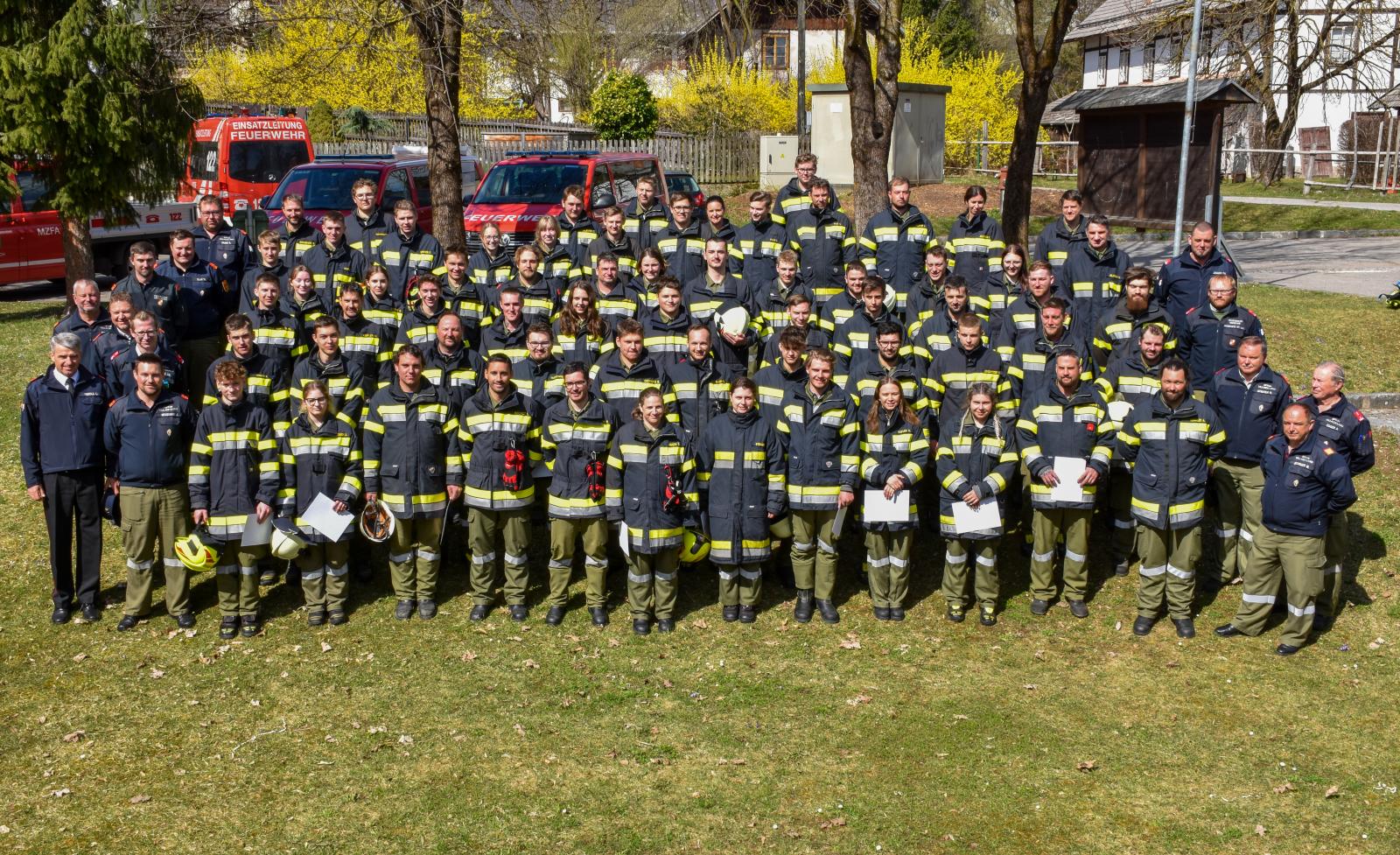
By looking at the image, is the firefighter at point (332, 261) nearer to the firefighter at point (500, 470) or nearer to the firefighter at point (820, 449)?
the firefighter at point (500, 470)

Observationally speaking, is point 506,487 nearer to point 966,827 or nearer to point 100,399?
point 100,399

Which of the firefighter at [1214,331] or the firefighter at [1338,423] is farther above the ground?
the firefighter at [1214,331]

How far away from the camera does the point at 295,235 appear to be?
38.9 ft

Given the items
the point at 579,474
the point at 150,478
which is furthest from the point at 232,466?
the point at 579,474

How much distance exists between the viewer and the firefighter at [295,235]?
11680mm

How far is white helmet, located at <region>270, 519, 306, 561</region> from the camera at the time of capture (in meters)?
8.95

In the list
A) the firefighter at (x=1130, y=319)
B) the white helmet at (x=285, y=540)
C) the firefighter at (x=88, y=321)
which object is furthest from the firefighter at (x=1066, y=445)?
the firefighter at (x=88, y=321)

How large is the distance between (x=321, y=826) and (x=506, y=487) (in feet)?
9.96

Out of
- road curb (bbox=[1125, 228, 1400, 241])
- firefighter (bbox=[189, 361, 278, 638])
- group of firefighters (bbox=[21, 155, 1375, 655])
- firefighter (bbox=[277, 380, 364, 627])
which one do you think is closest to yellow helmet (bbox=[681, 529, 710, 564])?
group of firefighters (bbox=[21, 155, 1375, 655])

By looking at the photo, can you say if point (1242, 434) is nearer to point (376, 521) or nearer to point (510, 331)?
point (510, 331)

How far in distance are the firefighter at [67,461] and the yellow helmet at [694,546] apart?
4.41m

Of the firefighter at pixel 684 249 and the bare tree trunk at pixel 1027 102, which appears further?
the bare tree trunk at pixel 1027 102

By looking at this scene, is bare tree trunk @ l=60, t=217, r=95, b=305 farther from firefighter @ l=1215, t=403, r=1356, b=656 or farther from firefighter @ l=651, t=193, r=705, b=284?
firefighter @ l=1215, t=403, r=1356, b=656

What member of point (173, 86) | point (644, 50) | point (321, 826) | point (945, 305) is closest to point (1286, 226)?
point (945, 305)
